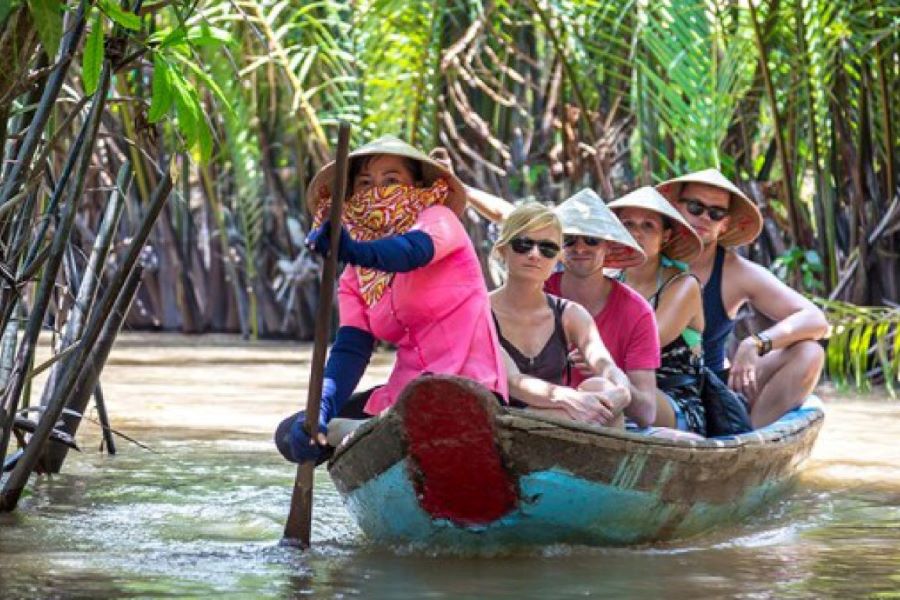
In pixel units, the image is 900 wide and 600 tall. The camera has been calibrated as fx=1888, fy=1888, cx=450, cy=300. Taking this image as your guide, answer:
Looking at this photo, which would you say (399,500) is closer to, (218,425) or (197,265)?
(218,425)

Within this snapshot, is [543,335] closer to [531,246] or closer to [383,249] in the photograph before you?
[531,246]

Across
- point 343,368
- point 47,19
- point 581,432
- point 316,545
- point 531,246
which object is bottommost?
point 316,545

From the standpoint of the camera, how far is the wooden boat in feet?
14.7

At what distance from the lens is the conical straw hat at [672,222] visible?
19.3 ft

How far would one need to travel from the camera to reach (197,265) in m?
14.6

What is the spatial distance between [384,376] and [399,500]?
5.88 meters

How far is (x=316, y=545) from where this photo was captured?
502cm

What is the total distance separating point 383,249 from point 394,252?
0.12 ft

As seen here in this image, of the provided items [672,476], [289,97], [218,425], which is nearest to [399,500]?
[672,476]

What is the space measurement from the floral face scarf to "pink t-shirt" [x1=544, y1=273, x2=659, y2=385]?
76 centimetres

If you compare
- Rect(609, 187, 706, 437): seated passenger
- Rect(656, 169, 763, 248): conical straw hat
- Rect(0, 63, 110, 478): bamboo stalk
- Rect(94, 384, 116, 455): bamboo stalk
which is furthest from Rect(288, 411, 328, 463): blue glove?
Rect(656, 169, 763, 248): conical straw hat

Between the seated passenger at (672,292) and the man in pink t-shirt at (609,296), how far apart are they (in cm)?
24

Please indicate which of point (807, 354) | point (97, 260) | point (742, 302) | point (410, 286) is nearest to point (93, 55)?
point (410, 286)

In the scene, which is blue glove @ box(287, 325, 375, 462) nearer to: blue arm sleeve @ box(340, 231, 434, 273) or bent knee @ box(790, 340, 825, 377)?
blue arm sleeve @ box(340, 231, 434, 273)
